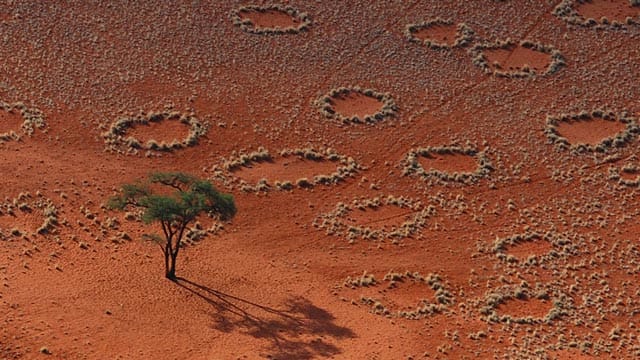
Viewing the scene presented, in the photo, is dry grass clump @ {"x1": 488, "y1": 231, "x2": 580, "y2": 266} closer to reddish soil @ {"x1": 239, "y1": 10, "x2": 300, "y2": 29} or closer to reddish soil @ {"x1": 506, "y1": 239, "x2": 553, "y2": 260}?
reddish soil @ {"x1": 506, "y1": 239, "x2": 553, "y2": 260}

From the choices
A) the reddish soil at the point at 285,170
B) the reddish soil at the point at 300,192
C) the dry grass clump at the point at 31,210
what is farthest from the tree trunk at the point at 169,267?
the reddish soil at the point at 285,170

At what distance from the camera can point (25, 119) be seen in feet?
127

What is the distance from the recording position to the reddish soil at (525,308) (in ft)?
99.0

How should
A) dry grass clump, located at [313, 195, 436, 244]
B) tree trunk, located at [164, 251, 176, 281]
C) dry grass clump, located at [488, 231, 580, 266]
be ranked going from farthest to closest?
1. dry grass clump, located at [313, 195, 436, 244]
2. dry grass clump, located at [488, 231, 580, 266]
3. tree trunk, located at [164, 251, 176, 281]

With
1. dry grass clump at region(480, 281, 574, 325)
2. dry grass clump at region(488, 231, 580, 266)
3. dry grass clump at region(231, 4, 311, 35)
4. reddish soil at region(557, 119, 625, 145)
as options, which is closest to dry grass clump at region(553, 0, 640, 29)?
reddish soil at region(557, 119, 625, 145)

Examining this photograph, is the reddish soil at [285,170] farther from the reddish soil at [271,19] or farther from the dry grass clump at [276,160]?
the reddish soil at [271,19]

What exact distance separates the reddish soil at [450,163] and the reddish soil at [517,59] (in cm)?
906

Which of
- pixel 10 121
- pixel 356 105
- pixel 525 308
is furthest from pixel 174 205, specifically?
pixel 356 105

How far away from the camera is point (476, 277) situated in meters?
32.0

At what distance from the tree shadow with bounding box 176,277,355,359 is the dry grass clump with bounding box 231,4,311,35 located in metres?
21.3

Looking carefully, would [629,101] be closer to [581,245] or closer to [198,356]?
[581,245]

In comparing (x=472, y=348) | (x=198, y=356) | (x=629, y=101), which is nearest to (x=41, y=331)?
(x=198, y=356)

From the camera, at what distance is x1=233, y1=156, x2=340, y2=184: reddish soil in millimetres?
37219

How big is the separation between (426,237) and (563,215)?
688 cm
